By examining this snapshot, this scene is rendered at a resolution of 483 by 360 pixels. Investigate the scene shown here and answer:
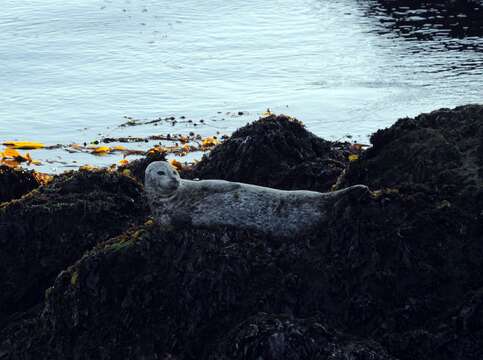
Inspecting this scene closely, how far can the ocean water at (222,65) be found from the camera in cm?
1917

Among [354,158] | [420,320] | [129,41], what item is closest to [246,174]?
[354,158]

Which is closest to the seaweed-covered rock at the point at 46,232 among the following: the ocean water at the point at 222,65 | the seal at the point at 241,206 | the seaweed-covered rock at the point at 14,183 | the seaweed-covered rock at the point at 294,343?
the seal at the point at 241,206

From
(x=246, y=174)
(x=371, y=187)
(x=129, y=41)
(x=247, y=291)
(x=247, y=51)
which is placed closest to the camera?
(x=247, y=291)

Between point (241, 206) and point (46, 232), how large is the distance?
7.56ft

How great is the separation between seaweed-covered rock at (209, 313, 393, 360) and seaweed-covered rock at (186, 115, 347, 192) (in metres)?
3.42

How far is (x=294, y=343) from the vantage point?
801 cm

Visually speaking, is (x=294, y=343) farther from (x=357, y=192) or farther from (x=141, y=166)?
(x=141, y=166)

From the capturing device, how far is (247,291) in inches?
349

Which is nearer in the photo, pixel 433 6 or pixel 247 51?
pixel 247 51

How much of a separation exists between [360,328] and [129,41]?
19.7 meters

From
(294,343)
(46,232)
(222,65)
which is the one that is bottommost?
(294,343)

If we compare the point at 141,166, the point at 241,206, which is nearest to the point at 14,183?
the point at 141,166

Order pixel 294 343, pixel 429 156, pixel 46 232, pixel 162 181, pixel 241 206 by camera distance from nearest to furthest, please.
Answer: pixel 294 343, pixel 241 206, pixel 162 181, pixel 429 156, pixel 46 232

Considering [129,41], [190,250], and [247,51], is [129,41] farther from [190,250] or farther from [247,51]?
[190,250]
